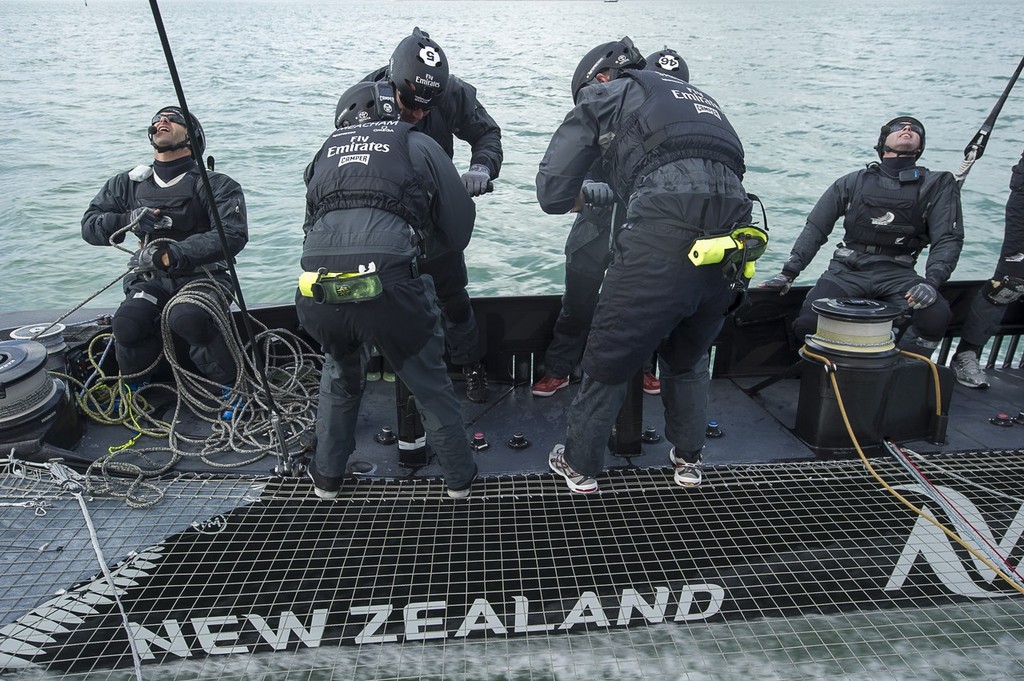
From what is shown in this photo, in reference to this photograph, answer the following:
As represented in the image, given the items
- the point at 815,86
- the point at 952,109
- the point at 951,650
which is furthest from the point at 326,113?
the point at 951,650

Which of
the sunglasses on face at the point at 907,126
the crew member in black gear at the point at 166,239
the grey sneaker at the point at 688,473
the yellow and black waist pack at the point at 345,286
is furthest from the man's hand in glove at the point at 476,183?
the sunglasses on face at the point at 907,126

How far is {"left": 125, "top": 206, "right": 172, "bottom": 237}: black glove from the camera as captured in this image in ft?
11.5

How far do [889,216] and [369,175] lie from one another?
279 cm

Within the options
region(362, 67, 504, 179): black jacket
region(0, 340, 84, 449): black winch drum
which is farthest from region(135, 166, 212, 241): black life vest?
region(362, 67, 504, 179): black jacket

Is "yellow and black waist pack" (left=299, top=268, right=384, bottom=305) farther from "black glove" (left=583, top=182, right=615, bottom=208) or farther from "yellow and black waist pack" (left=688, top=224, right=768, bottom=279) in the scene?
"yellow and black waist pack" (left=688, top=224, right=768, bottom=279)

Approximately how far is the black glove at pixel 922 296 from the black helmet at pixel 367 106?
2576 mm

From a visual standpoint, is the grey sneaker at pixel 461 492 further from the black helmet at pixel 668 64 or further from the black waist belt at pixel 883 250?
the black waist belt at pixel 883 250

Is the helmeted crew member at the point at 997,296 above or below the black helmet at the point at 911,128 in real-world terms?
below

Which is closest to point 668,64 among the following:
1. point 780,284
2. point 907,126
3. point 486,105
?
point 780,284

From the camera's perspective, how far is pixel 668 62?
3.21 m

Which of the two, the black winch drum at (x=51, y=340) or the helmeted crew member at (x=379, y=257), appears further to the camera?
the black winch drum at (x=51, y=340)

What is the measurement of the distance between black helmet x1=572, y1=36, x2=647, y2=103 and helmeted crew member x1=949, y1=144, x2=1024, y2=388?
2.38 meters

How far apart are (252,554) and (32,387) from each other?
1244mm

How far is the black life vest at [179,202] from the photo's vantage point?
3.58 metres
